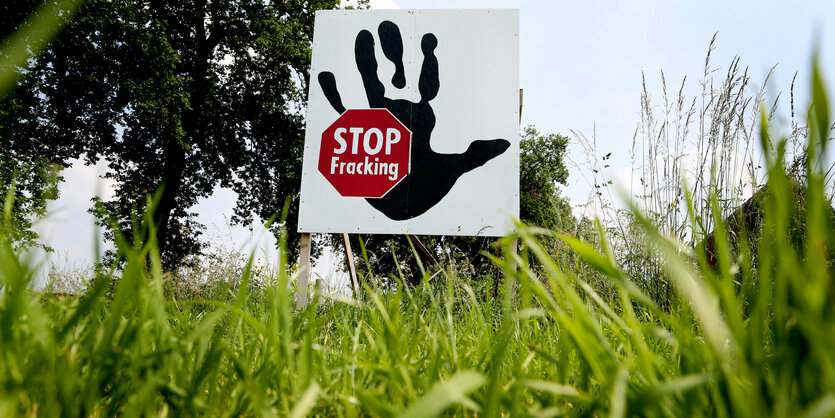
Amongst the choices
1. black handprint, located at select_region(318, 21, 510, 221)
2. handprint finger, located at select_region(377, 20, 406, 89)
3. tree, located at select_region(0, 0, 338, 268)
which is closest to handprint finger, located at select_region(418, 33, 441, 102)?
black handprint, located at select_region(318, 21, 510, 221)

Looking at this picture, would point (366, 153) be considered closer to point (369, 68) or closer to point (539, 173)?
point (369, 68)

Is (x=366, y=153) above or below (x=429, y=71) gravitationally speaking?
below

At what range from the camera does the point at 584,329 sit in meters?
0.39

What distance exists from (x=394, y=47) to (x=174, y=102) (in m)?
5.63

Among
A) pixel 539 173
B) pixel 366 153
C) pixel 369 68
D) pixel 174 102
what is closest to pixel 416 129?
pixel 366 153

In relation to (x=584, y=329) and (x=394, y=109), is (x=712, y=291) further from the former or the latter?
(x=394, y=109)

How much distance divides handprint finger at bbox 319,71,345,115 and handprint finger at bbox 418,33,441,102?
0.59 meters

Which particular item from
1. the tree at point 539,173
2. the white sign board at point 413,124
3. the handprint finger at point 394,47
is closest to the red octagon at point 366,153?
the white sign board at point 413,124

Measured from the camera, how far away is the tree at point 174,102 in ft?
24.6

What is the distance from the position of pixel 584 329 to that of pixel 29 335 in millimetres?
580

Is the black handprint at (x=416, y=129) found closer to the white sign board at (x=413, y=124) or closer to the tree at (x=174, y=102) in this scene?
the white sign board at (x=413, y=124)

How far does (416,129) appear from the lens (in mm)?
3254

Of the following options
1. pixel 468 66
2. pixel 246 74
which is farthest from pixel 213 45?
pixel 468 66

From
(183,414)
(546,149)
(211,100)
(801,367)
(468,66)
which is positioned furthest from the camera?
(546,149)
